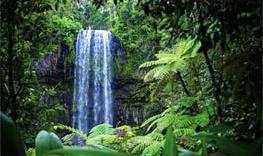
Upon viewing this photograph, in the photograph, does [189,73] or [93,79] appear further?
[93,79]

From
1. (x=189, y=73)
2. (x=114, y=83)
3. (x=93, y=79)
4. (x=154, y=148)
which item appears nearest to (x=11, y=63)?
(x=154, y=148)

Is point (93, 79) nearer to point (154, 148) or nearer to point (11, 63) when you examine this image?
point (154, 148)

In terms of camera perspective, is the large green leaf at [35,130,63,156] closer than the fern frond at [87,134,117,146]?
Yes

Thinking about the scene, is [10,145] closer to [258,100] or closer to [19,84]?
[258,100]

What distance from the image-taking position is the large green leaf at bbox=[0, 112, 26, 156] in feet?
3.29

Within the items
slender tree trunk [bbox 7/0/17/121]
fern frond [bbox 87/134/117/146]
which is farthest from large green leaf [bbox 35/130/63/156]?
fern frond [bbox 87/134/117/146]

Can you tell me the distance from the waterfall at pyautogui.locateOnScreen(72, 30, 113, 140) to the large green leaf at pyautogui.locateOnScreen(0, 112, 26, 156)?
9767 mm

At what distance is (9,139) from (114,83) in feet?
32.8

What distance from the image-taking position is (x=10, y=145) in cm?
101

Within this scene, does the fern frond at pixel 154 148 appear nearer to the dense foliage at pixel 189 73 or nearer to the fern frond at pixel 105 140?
the dense foliage at pixel 189 73

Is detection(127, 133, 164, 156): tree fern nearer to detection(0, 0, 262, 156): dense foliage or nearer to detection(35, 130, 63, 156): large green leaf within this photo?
detection(0, 0, 262, 156): dense foliage

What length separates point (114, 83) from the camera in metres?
Answer: 11.0

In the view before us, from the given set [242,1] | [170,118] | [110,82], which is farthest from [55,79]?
[242,1]

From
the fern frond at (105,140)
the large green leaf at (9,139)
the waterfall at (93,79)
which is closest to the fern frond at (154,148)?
the fern frond at (105,140)
